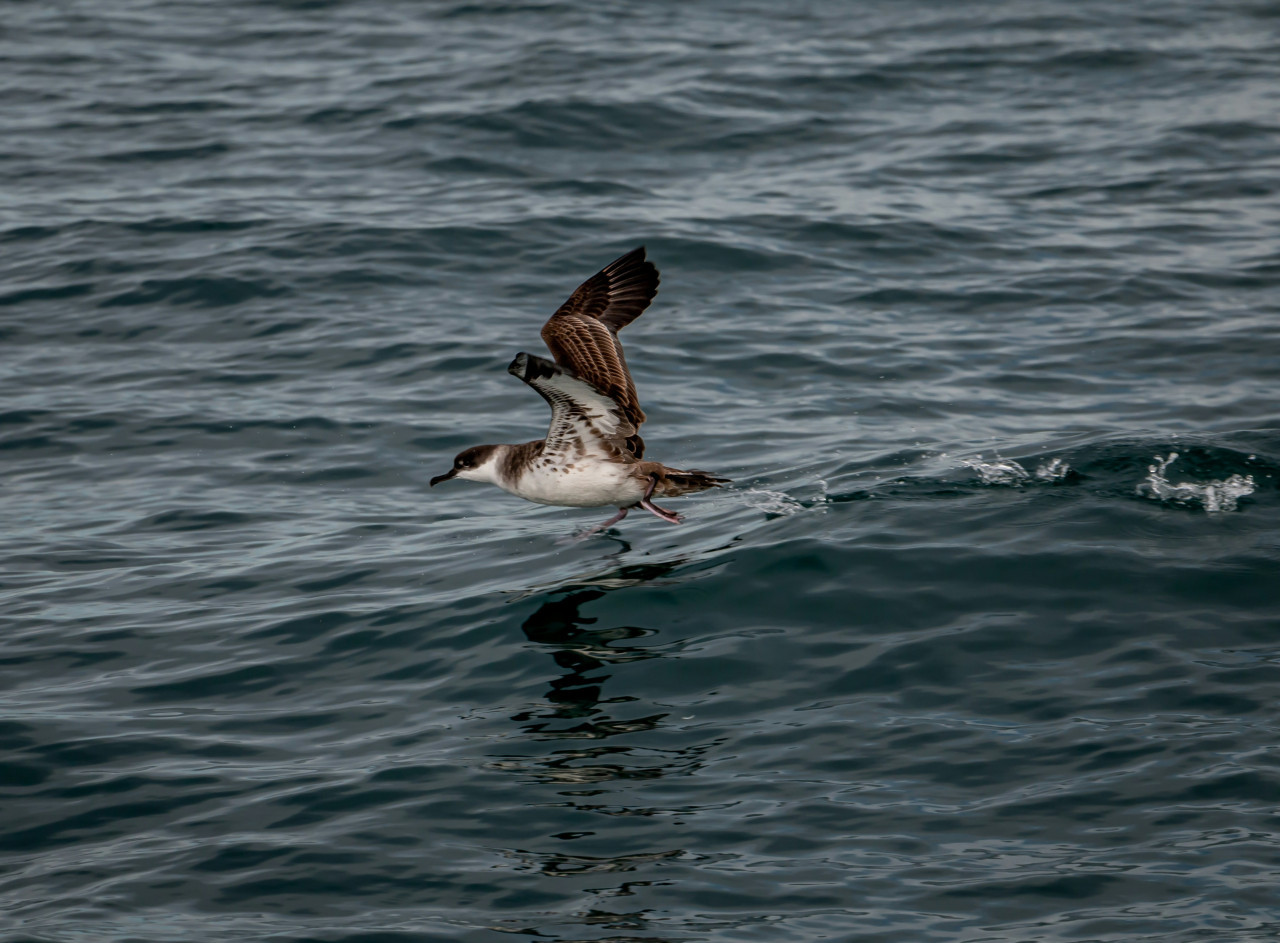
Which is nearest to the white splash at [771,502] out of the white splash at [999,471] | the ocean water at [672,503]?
the ocean water at [672,503]

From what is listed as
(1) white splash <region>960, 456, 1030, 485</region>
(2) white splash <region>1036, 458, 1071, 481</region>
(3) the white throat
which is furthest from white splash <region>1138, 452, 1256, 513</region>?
(3) the white throat

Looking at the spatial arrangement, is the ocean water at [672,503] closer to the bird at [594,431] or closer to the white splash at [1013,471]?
the white splash at [1013,471]

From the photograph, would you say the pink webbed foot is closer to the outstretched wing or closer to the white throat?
the outstretched wing

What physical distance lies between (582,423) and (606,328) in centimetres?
66

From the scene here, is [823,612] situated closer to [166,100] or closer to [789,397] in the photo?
[789,397]

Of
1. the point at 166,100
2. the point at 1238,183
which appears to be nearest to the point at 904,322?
the point at 1238,183

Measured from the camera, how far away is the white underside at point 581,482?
29.6ft

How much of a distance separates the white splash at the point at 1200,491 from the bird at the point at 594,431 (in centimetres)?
287

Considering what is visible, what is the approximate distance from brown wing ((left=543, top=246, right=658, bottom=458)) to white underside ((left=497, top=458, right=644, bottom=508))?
8.5 inches

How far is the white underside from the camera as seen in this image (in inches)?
355

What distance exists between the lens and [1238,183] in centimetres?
1630

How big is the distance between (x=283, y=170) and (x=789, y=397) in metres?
8.36

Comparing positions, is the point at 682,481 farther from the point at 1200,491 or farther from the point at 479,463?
the point at 1200,491

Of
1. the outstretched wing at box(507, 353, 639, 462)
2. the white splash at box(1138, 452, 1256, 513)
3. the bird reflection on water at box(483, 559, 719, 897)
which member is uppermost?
the outstretched wing at box(507, 353, 639, 462)
